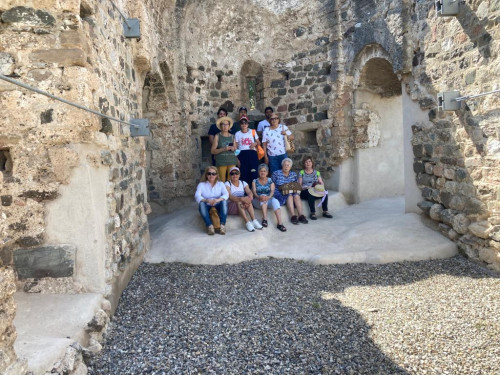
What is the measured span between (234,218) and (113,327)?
316 centimetres

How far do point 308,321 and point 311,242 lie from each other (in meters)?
2.48

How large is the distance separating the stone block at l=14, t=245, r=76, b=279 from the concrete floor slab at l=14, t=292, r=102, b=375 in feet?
0.56

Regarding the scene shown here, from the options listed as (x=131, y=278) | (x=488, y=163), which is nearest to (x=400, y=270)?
(x=488, y=163)

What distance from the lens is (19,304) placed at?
3.13 meters

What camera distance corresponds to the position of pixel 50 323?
3006 millimetres

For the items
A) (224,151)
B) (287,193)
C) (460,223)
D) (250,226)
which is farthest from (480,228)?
(224,151)

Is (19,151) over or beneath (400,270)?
over

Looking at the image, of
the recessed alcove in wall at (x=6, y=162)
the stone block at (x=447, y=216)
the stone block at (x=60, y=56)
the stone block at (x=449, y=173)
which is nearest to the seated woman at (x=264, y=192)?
the stone block at (x=447, y=216)

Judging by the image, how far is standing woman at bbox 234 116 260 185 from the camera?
7102mm

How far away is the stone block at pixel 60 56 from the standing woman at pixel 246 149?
3.99 meters

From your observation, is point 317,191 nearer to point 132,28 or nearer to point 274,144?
point 274,144

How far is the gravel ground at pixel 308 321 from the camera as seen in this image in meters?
2.88

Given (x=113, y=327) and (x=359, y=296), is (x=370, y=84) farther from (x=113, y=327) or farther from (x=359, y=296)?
(x=113, y=327)

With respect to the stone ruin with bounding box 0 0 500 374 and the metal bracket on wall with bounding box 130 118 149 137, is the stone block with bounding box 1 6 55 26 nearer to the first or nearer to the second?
the stone ruin with bounding box 0 0 500 374
